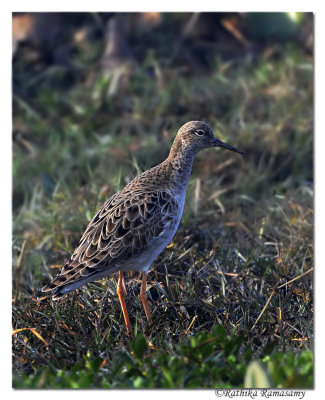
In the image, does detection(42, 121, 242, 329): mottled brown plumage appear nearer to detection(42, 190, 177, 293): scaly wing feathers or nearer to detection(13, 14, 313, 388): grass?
detection(42, 190, 177, 293): scaly wing feathers

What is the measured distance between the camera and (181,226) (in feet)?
18.8

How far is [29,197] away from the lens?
7.47 metres

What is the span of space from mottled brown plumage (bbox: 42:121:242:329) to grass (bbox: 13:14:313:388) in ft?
0.89

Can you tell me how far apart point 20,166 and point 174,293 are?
3559 millimetres

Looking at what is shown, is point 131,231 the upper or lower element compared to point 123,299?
upper

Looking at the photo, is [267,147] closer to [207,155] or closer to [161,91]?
[207,155]

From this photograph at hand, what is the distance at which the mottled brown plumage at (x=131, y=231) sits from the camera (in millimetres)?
4660

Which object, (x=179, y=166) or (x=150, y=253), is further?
(x=179, y=166)

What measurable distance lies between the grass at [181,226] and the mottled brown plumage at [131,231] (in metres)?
0.27

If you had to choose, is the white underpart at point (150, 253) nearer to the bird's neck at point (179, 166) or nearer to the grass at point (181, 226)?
the grass at point (181, 226)

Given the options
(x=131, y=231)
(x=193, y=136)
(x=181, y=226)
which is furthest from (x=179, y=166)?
(x=181, y=226)

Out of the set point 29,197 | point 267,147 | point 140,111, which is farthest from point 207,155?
point 29,197

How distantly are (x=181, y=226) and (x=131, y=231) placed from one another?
41.9 inches

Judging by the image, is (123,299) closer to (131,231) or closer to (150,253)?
(150,253)
